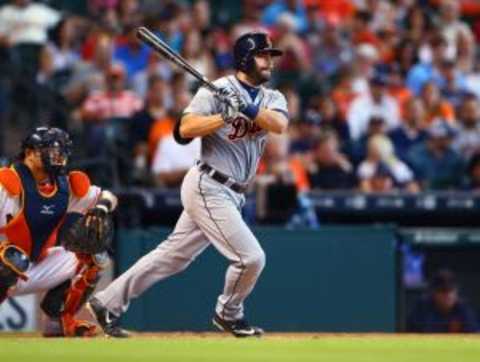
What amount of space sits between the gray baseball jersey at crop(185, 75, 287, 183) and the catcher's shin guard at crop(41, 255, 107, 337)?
105cm

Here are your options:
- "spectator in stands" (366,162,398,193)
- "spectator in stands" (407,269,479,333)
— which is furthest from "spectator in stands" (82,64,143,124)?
"spectator in stands" (407,269,479,333)

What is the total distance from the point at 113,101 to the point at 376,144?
2515 millimetres

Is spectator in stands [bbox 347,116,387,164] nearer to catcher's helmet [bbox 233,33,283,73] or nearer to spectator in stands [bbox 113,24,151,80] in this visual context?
spectator in stands [bbox 113,24,151,80]

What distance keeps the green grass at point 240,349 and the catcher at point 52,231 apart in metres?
0.42

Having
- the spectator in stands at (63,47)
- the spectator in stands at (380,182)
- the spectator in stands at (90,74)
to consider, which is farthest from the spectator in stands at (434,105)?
the spectator in stands at (63,47)

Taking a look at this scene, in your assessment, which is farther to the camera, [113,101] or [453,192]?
[113,101]

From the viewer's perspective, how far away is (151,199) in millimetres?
14969

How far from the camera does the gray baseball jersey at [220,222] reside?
1123 cm

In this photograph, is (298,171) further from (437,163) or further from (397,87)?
(397,87)

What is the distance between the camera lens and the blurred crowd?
631 inches

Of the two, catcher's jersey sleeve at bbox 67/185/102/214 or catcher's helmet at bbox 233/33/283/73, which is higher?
catcher's helmet at bbox 233/33/283/73

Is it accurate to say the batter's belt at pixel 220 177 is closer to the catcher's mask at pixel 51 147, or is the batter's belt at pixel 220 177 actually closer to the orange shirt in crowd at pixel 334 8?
the catcher's mask at pixel 51 147

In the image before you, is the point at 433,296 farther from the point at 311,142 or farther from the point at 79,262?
the point at 79,262

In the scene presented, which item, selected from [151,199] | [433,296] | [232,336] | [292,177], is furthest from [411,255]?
[232,336]
